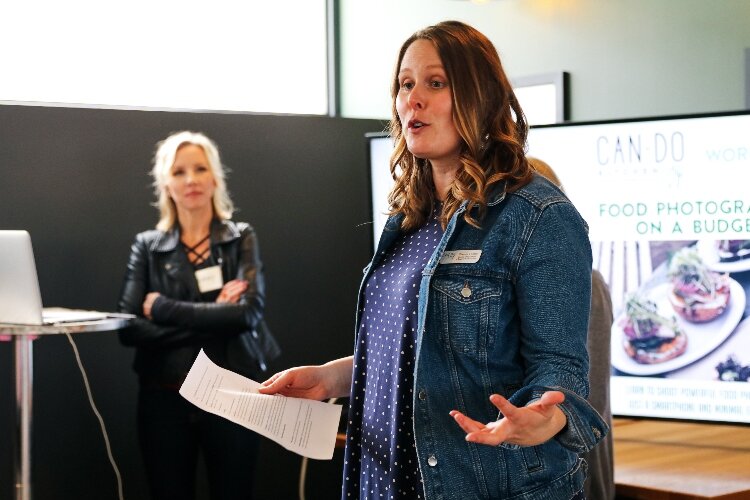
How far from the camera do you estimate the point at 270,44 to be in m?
5.58

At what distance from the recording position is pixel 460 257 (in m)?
1.53

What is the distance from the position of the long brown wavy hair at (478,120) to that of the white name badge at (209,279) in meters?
2.25

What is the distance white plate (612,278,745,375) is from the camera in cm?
332

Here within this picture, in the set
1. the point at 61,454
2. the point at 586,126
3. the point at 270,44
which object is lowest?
the point at 61,454

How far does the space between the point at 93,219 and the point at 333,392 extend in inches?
112

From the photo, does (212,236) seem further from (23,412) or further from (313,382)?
(313,382)

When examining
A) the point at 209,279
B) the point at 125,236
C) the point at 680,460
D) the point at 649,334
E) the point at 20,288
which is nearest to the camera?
the point at 680,460

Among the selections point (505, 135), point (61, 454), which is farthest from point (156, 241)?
point (505, 135)

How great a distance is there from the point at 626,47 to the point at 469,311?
298cm

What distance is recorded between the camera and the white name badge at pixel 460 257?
1.52m

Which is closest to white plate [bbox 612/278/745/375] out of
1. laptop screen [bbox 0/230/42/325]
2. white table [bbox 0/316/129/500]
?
white table [bbox 0/316/129/500]

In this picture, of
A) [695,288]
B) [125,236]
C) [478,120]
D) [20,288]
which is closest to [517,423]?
[478,120]

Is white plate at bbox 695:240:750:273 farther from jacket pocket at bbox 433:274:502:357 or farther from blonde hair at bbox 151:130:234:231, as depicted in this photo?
jacket pocket at bbox 433:274:502:357

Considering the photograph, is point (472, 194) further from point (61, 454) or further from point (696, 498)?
point (61, 454)
